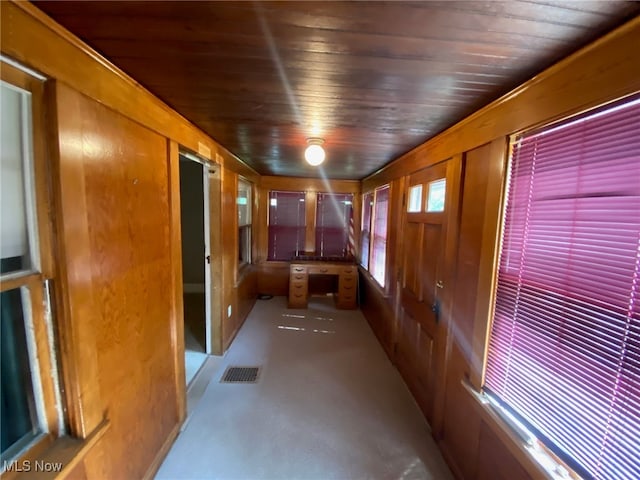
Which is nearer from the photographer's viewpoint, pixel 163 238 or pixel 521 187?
pixel 521 187

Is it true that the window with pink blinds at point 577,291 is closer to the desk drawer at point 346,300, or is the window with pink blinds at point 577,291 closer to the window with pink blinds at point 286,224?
the desk drawer at point 346,300

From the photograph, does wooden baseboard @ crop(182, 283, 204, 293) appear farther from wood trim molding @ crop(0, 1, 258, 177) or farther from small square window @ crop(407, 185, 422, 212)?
small square window @ crop(407, 185, 422, 212)

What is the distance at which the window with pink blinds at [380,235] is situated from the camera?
3.54m

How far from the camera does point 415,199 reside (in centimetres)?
259

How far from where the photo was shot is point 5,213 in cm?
85

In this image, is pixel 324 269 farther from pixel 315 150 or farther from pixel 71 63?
pixel 71 63

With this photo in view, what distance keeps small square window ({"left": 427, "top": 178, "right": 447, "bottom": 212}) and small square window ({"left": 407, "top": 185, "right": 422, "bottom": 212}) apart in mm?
175

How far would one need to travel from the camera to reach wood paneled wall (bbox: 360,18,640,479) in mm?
932

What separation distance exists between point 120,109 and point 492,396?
7.51 feet

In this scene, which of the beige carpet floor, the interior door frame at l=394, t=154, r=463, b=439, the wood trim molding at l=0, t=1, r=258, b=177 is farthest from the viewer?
the interior door frame at l=394, t=154, r=463, b=439

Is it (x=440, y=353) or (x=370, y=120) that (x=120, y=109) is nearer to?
(x=370, y=120)

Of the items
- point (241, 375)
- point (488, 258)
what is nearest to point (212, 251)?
point (241, 375)

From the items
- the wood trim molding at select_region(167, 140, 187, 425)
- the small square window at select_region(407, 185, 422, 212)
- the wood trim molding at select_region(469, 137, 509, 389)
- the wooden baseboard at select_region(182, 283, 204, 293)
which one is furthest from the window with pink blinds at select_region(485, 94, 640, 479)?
the wooden baseboard at select_region(182, 283, 204, 293)

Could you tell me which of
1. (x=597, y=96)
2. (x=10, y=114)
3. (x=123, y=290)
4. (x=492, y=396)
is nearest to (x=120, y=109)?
(x=10, y=114)
